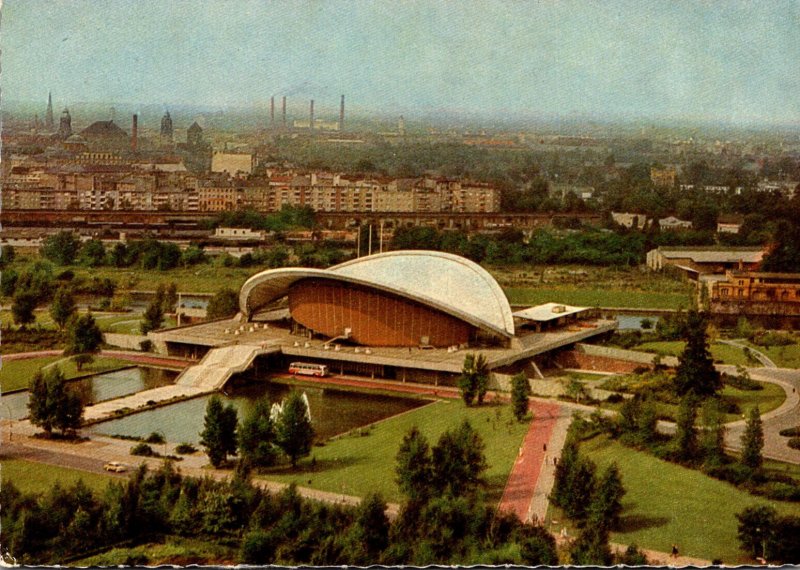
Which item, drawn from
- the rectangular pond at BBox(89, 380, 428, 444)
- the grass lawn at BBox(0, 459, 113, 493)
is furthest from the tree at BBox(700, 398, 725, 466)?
the grass lawn at BBox(0, 459, 113, 493)

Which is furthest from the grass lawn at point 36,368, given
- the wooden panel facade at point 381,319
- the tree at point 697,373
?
the tree at point 697,373

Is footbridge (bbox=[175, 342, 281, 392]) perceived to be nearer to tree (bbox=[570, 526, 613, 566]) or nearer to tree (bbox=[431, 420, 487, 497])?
tree (bbox=[431, 420, 487, 497])

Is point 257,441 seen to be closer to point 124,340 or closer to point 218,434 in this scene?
point 218,434

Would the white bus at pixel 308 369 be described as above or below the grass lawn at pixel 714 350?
below

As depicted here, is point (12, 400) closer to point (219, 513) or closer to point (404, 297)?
point (219, 513)

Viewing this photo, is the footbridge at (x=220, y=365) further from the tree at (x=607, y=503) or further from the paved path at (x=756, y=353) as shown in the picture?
the paved path at (x=756, y=353)

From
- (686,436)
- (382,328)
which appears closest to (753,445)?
(686,436)
